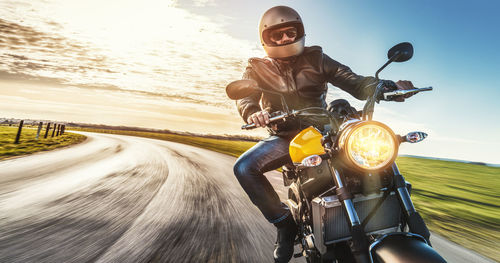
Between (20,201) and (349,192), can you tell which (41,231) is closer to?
(20,201)

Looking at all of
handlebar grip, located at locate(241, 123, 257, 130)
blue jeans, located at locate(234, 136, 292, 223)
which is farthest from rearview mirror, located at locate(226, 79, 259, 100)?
blue jeans, located at locate(234, 136, 292, 223)

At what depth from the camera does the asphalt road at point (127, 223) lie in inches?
99.7

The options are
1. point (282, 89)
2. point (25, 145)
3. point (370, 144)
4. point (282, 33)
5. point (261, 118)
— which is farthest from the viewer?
point (25, 145)

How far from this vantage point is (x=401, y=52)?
1.83 meters

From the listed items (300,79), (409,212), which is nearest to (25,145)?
(300,79)

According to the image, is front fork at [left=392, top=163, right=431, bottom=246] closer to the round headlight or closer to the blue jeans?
the round headlight

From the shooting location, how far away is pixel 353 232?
1.41m

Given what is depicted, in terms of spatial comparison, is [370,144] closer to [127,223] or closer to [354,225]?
[354,225]

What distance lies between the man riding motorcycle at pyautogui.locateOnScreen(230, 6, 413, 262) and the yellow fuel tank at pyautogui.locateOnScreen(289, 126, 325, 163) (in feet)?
1.84

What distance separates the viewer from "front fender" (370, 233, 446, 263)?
1.17 meters

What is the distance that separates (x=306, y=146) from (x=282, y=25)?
1.45 meters

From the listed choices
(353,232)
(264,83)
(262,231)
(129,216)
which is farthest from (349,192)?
(129,216)

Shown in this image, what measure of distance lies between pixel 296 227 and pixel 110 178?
5256mm

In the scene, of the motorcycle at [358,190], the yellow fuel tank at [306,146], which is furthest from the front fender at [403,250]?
the yellow fuel tank at [306,146]
